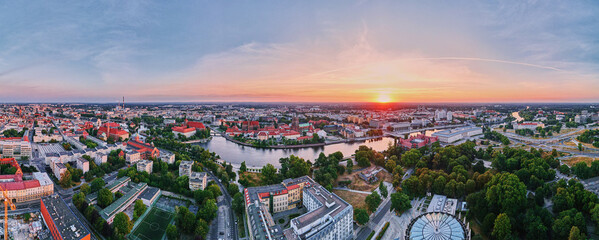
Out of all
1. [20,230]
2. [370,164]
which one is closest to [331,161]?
[370,164]

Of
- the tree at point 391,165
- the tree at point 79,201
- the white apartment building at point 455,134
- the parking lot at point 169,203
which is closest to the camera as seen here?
the tree at point 79,201

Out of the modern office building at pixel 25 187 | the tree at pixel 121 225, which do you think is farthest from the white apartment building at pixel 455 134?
the modern office building at pixel 25 187

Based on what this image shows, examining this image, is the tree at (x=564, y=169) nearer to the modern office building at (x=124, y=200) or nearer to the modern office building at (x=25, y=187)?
the modern office building at (x=124, y=200)

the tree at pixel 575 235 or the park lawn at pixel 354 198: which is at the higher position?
the tree at pixel 575 235

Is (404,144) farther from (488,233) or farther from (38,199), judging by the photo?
(38,199)

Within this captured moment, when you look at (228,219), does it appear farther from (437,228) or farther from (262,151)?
(262,151)

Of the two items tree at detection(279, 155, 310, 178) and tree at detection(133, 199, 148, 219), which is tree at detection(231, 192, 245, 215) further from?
tree at detection(279, 155, 310, 178)

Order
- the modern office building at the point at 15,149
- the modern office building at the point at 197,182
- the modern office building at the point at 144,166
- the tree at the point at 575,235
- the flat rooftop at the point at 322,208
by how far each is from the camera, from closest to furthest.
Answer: the tree at the point at 575,235, the flat rooftop at the point at 322,208, the modern office building at the point at 197,182, the modern office building at the point at 144,166, the modern office building at the point at 15,149
